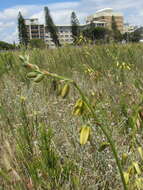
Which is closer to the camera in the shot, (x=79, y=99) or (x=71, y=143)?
(x=79, y=99)

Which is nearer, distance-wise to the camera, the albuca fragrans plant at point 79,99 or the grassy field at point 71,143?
the albuca fragrans plant at point 79,99

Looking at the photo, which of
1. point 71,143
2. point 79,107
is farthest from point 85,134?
point 71,143

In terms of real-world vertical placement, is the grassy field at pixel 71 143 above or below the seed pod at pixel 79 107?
below

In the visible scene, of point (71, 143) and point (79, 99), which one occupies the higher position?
point (79, 99)

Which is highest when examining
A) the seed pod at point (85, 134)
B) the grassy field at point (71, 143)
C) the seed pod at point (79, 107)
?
the seed pod at point (79, 107)

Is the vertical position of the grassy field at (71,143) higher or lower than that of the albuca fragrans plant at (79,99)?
lower

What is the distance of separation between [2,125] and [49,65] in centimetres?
252

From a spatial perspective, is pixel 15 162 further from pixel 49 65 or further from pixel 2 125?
pixel 49 65

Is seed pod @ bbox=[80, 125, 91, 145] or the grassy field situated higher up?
seed pod @ bbox=[80, 125, 91, 145]

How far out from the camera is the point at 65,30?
268 ft

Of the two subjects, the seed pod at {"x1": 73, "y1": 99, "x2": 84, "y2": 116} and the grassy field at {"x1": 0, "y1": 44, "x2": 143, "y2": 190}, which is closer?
the seed pod at {"x1": 73, "y1": 99, "x2": 84, "y2": 116}

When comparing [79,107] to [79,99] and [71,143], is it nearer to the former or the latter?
[79,99]

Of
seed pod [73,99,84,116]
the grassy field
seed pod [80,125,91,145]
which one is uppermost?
seed pod [73,99,84,116]

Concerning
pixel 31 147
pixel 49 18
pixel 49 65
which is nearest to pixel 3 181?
pixel 31 147
